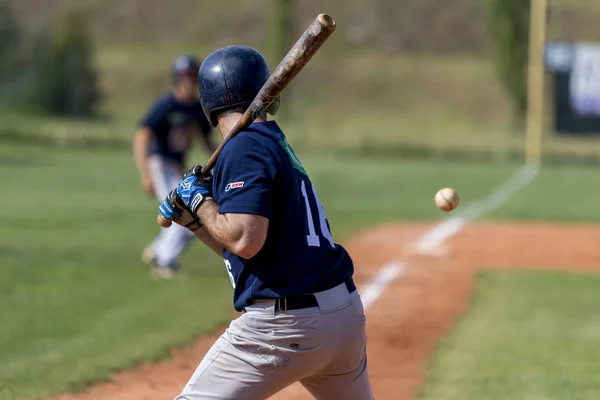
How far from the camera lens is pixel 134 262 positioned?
36.5 feet

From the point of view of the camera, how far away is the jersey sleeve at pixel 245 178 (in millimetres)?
3434

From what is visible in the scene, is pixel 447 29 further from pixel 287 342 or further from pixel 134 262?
pixel 287 342

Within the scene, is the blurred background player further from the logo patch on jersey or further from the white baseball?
the logo patch on jersey

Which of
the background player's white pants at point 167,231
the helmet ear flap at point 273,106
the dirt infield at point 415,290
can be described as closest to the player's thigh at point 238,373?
the helmet ear flap at point 273,106

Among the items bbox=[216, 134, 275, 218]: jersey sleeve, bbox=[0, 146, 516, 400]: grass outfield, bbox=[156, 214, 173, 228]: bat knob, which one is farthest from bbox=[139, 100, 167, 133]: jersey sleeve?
bbox=[216, 134, 275, 218]: jersey sleeve

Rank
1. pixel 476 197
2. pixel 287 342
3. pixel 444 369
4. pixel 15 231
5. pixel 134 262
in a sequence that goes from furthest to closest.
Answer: pixel 476 197, pixel 15 231, pixel 134 262, pixel 444 369, pixel 287 342

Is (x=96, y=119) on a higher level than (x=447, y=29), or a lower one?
lower

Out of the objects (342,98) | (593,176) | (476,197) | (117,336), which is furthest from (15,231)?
(342,98)

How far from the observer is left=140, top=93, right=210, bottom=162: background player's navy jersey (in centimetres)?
996

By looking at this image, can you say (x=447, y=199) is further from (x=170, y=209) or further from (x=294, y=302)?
(x=170, y=209)

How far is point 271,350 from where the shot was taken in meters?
3.57

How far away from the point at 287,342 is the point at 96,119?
33542mm

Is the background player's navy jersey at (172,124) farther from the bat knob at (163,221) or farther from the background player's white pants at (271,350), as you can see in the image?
the background player's white pants at (271,350)

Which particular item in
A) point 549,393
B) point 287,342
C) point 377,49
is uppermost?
point 377,49
